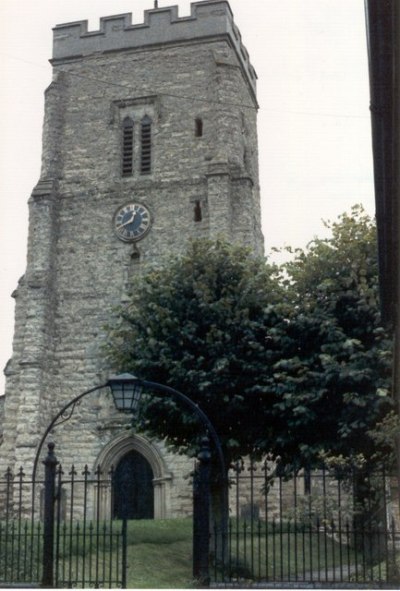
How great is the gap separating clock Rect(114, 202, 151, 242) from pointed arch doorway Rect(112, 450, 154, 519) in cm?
771

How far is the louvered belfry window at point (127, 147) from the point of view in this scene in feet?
121

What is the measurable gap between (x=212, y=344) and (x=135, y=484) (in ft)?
37.5

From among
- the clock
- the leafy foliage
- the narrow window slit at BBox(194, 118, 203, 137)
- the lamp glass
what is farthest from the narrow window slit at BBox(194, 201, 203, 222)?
the lamp glass

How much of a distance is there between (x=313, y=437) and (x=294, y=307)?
3156 millimetres

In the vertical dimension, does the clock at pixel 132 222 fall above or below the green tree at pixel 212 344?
above

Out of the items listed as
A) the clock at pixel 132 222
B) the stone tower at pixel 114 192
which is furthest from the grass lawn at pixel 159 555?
the clock at pixel 132 222

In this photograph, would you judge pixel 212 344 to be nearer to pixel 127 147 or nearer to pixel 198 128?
pixel 198 128

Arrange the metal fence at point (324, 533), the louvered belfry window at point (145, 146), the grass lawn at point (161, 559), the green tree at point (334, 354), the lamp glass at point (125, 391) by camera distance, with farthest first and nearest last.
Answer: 1. the louvered belfry window at point (145, 146)
2. the green tree at point (334, 354)
3. the grass lawn at point (161, 559)
4. the lamp glass at point (125, 391)
5. the metal fence at point (324, 533)

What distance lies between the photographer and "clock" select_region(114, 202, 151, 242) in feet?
116

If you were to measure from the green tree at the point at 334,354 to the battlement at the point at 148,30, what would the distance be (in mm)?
16900

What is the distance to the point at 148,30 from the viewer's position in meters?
38.4

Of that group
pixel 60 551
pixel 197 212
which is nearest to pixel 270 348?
pixel 60 551

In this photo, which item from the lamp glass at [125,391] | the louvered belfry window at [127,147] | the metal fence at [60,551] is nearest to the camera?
the metal fence at [60,551]

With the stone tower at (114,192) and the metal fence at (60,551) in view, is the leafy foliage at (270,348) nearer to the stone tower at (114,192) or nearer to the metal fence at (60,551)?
the metal fence at (60,551)
